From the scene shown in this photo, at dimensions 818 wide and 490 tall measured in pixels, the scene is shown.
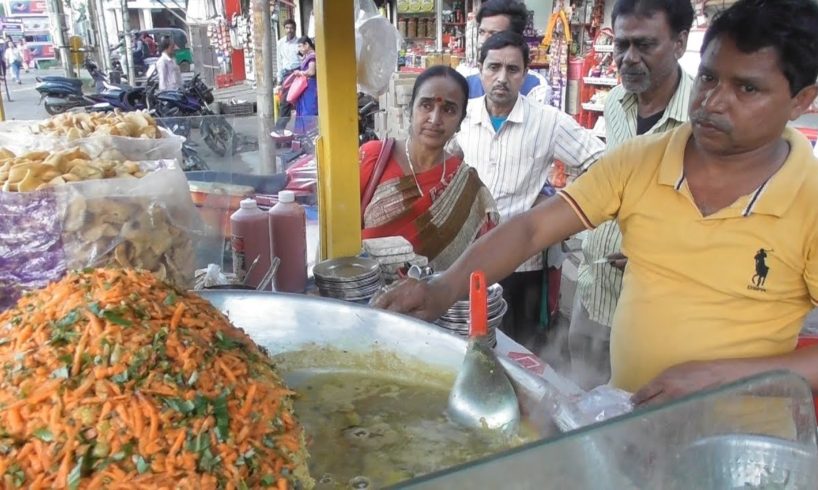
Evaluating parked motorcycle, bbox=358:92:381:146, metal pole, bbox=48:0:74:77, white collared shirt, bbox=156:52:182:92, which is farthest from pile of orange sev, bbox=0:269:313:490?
metal pole, bbox=48:0:74:77

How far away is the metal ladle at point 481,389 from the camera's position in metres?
1.12

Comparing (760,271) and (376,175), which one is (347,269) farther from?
(760,271)

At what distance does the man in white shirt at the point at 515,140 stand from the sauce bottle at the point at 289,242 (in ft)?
4.90

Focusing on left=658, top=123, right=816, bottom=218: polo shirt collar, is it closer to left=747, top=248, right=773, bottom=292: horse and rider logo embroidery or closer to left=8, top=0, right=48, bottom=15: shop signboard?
left=747, top=248, right=773, bottom=292: horse and rider logo embroidery

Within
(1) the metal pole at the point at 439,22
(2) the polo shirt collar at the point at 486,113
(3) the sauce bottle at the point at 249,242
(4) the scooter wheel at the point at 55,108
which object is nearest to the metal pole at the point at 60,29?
(4) the scooter wheel at the point at 55,108

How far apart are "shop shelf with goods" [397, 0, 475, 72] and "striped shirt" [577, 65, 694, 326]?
8291 millimetres

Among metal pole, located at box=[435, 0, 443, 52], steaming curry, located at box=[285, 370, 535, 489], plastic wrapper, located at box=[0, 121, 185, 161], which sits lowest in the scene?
steaming curry, located at box=[285, 370, 535, 489]

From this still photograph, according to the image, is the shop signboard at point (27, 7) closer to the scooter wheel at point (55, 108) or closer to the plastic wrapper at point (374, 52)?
the scooter wheel at point (55, 108)

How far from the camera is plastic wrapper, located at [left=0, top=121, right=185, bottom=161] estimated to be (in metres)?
1.72

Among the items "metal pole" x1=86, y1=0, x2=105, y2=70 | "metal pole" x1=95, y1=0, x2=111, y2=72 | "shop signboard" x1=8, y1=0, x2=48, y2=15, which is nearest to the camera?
"metal pole" x1=95, y1=0, x2=111, y2=72

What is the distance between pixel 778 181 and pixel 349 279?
1161mm

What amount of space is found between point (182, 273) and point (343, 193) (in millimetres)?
780

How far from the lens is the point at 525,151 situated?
3.22 metres

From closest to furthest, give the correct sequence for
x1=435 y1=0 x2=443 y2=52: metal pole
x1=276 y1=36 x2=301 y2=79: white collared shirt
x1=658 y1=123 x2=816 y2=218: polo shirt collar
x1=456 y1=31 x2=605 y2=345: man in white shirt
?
1. x1=658 y1=123 x2=816 y2=218: polo shirt collar
2. x1=456 y1=31 x2=605 y2=345: man in white shirt
3. x1=435 y1=0 x2=443 y2=52: metal pole
4. x1=276 y1=36 x2=301 y2=79: white collared shirt
